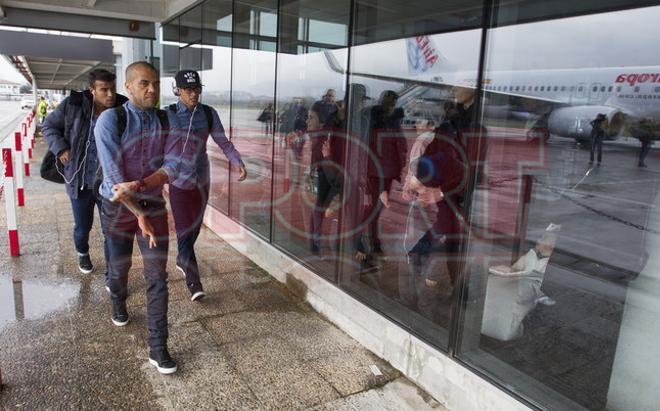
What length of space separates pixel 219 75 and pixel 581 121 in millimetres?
4653

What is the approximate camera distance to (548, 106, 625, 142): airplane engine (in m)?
3.24

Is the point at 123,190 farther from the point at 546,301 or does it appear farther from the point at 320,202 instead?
the point at 546,301

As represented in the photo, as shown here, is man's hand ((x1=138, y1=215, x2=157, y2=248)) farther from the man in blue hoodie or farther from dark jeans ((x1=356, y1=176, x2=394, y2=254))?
dark jeans ((x1=356, y1=176, x2=394, y2=254))

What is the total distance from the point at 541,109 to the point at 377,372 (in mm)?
2161

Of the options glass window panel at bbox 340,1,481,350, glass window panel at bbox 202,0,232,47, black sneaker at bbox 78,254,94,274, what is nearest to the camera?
glass window panel at bbox 340,1,481,350

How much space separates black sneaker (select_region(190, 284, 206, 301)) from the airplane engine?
10.4ft

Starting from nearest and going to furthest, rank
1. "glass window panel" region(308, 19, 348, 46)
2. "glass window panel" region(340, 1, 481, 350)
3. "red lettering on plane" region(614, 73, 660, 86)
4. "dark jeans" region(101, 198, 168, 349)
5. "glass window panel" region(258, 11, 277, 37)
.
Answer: "red lettering on plane" region(614, 73, 660, 86) → "dark jeans" region(101, 198, 168, 349) → "glass window panel" region(340, 1, 481, 350) → "glass window panel" region(308, 19, 348, 46) → "glass window panel" region(258, 11, 277, 37)

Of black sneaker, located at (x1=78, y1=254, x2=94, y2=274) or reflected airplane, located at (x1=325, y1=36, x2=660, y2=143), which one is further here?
black sneaker, located at (x1=78, y1=254, x2=94, y2=274)

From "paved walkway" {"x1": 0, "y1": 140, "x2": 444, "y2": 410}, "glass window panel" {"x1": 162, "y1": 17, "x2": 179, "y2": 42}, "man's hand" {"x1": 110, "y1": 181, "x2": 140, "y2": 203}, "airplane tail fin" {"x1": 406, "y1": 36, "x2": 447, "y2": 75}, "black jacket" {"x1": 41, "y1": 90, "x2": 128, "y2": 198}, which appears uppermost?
"glass window panel" {"x1": 162, "y1": 17, "x2": 179, "y2": 42}

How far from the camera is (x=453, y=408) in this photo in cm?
296

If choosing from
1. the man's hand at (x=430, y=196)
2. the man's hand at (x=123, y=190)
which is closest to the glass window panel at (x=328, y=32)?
the man's hand at (x=430, y=196)

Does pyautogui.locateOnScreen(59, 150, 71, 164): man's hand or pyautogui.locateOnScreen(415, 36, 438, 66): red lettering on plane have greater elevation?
pyautogui.locateOnScreen(415, 36, 438, 66): red lettering on plane

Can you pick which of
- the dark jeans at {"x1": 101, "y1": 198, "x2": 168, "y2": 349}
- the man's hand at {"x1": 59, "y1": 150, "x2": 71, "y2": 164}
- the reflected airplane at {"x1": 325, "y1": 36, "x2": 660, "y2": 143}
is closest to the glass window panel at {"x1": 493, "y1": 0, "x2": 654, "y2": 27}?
the reflected airplane at {"x1": 325, "y1": 36, "x2": 660, "y2": 143}

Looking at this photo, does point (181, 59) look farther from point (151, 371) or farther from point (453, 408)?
point (453, 408)
